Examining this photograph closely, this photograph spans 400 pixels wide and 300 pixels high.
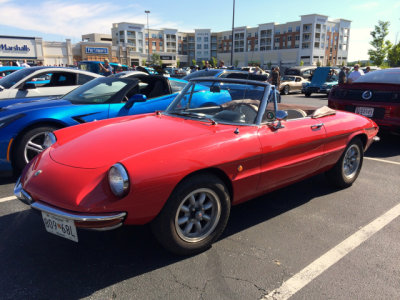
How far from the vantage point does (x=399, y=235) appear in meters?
3.01

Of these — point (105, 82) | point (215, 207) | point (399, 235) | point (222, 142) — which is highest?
point (105, 82)

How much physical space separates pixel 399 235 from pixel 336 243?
0.70 metres

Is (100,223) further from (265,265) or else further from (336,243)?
(336,243)

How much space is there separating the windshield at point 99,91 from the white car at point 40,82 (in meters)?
1.69

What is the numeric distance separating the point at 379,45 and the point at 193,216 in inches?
1967

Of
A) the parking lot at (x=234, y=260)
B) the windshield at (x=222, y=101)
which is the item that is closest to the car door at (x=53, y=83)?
the parking lot at (x=234, y=260)

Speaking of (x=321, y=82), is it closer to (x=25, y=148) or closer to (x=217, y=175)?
(x=25, y=148)

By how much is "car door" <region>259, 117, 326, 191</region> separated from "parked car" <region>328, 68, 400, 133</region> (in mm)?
3221

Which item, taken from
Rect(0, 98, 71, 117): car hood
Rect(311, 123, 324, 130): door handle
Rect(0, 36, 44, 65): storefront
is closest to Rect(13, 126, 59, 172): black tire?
Rect(0, 98, 71, 117): car hood

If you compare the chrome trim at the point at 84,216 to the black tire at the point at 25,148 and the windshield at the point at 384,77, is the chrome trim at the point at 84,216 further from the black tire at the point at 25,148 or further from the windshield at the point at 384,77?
the windshield at the point at 384,77

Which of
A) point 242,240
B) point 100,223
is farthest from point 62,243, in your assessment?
point 242,240

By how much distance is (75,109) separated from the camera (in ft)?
15.6

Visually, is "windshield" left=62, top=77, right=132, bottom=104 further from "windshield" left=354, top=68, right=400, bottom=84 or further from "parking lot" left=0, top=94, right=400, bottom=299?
"windshield" left=354, top=68, right=400, bottom=84

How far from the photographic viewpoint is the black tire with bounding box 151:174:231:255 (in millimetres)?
2326
